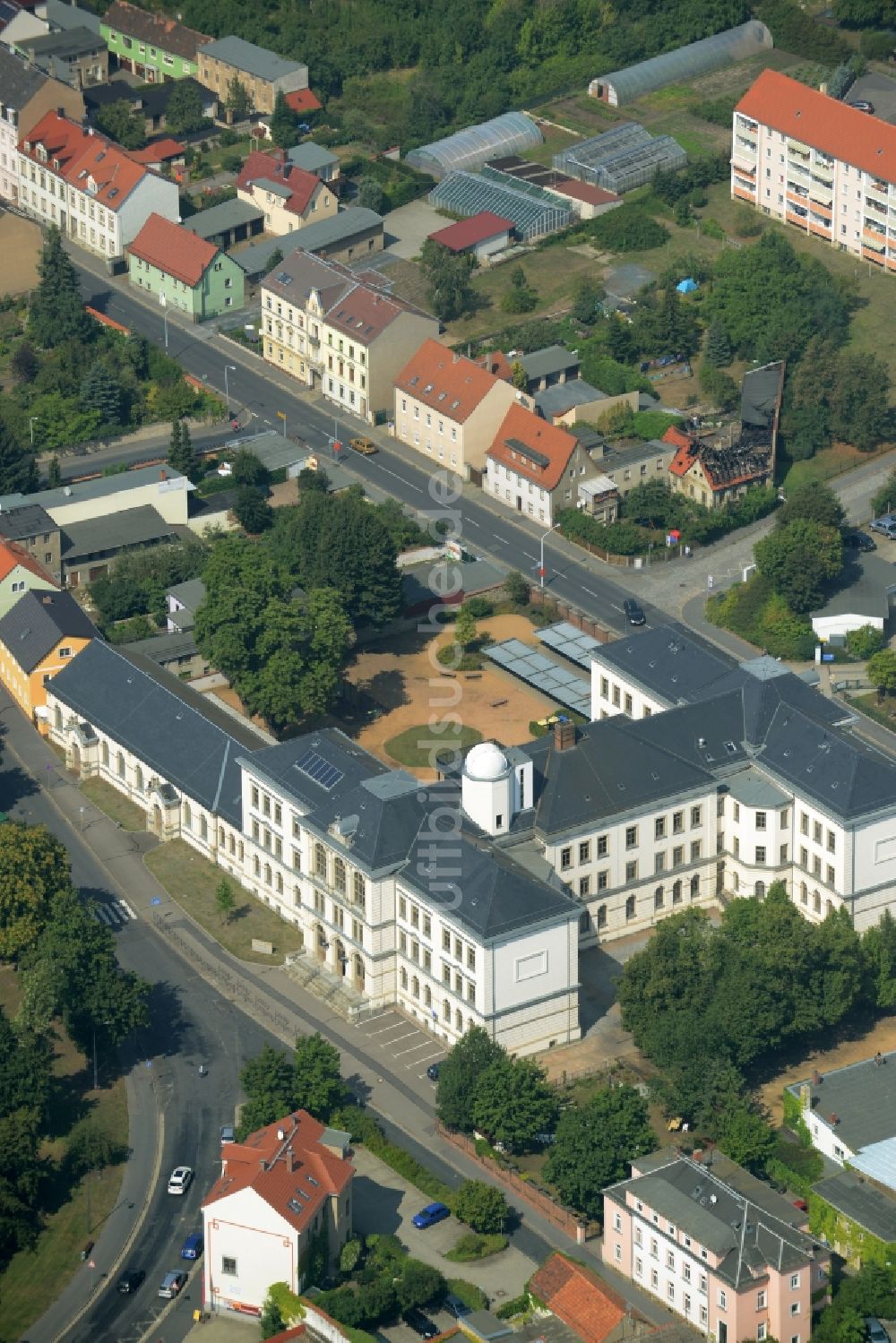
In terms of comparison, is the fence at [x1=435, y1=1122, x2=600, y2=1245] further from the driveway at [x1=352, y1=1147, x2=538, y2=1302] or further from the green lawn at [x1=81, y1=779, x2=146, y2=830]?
the green lawn at [x1=81, y1=779, x2=146, y2=830]

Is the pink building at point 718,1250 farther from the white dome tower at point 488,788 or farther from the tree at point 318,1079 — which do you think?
the white dome tower at point 488,788

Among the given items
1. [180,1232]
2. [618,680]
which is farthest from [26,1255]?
[618,680]

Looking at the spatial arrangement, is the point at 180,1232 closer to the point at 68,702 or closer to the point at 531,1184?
the point at 531,1184

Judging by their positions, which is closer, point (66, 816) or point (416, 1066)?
point (416, 1066)

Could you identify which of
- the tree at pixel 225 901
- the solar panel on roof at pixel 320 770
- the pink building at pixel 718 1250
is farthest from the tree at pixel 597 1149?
the tree at pixel 225 901

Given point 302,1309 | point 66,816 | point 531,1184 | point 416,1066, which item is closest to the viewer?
point 302,1309
